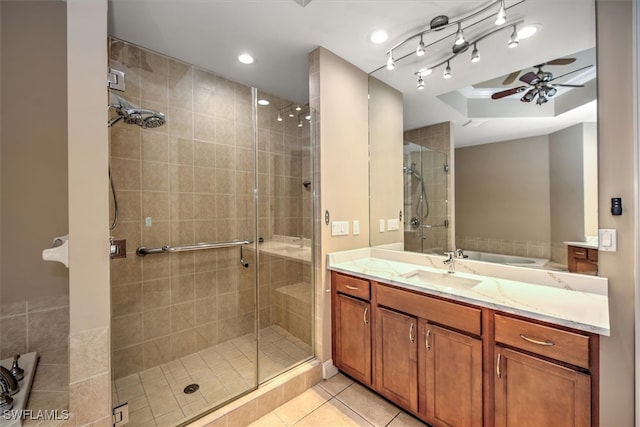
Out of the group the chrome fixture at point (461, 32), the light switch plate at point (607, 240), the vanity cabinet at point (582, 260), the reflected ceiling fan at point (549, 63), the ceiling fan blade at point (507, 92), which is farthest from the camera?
the ceiling fan blade at point (507, 92)

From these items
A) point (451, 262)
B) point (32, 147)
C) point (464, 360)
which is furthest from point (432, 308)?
point (32, 147)

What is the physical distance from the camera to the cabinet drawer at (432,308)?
4.50 feet

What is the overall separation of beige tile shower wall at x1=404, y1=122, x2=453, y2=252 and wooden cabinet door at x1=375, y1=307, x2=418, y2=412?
770mm

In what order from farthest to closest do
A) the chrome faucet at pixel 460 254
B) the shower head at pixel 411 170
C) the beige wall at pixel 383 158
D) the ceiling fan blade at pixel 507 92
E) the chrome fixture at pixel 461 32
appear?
1. the beige wall at pixel 383 158
2. the shower head at pixel 411 170
3. the chrome faucet at pixel 460 254
4. the ceiling fan blade at pixel 507 92
5. the chrome fixture at pixel 461 32

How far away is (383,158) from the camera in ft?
8.29

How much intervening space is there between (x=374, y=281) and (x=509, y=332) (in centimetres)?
79

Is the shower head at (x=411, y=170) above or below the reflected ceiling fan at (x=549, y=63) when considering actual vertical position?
below

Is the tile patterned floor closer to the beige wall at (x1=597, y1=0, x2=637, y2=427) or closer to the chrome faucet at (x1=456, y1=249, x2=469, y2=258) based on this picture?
the beige wall at (x1=597, y1=0, x2=637, y2=427)

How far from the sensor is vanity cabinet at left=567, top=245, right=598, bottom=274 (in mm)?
1421

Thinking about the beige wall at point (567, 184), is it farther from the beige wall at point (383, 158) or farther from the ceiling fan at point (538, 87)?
the beige wall at point (383, 158)

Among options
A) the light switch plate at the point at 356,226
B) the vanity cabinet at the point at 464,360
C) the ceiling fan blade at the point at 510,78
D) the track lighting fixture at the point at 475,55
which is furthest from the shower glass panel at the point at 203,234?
the ceiling fan blade at the point at 510,78

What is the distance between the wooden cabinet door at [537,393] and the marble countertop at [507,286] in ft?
0.69

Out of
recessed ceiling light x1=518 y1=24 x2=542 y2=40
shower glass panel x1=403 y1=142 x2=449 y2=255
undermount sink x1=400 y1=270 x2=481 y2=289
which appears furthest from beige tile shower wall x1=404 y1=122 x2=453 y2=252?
recessed ceiling light x1=518 y1=24 x2=542 y2=40

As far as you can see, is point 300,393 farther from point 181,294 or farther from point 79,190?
point 79,190
